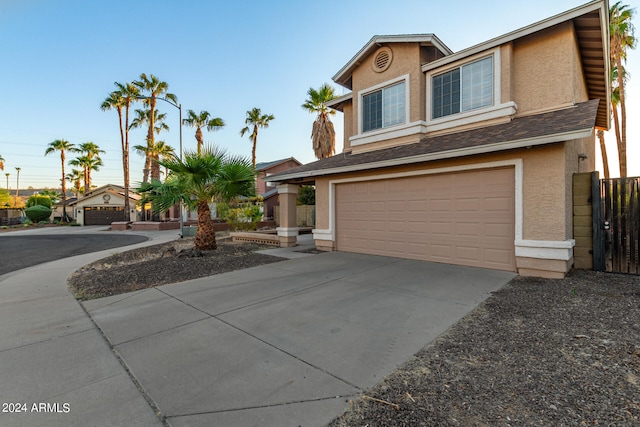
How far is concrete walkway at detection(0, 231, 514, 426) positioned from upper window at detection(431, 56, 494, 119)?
4984mm

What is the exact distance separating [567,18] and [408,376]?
352 inches

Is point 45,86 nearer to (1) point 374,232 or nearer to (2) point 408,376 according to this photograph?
(1) point 374,232

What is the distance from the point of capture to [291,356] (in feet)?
10.3

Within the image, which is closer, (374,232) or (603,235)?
(603,235)

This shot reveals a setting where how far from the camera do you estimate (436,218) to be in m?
7.79

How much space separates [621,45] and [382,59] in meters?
17.7

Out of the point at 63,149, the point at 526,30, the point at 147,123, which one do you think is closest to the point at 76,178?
the point at 63,149

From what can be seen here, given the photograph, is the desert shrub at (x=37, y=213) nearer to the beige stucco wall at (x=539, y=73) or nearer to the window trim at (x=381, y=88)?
the window trim at (x=381, y=88)

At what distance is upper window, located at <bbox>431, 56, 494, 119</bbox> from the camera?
8.09m

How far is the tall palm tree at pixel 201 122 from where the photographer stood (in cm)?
2923

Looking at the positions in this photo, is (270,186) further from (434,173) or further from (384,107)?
(434,173)

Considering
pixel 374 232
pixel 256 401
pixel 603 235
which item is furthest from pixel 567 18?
pixel 256 401

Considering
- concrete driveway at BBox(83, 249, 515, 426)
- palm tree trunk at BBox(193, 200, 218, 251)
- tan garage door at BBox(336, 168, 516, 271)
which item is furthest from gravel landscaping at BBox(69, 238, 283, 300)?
tan garage door at BBox(336, 168, 516, 271)

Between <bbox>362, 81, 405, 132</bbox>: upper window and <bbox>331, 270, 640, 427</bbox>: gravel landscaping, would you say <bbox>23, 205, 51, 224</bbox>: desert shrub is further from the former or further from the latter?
<bbox>331, 270, 640, 427</bbox>: gravel landscaping
